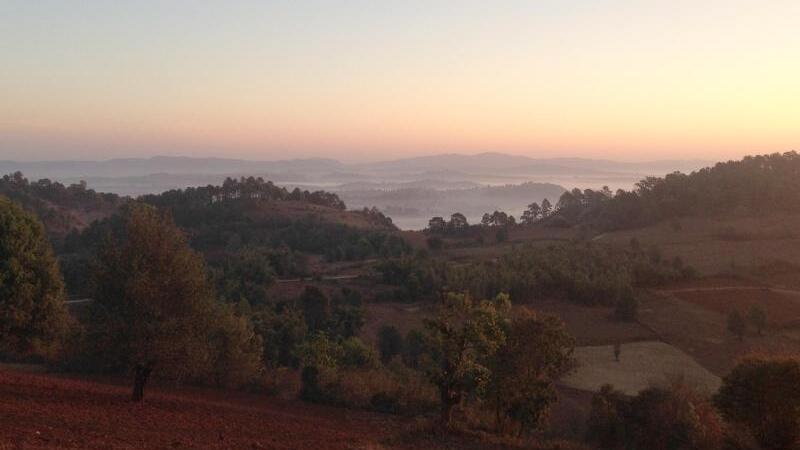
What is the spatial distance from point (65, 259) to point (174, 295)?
36.1m

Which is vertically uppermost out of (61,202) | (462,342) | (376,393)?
(462,342)

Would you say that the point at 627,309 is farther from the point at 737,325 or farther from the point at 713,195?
the point at 713,195

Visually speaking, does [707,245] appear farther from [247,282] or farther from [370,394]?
[370,394]

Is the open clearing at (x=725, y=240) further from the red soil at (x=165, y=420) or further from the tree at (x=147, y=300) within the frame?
the tree at (x=147, y=300)

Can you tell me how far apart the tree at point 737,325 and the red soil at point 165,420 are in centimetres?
2390

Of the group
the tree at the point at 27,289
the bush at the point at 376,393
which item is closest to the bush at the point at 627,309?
the bush at the point at 376,393

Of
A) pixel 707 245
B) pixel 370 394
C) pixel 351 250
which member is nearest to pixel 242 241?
pixel 351 250

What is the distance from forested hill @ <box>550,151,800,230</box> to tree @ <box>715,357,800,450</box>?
61.0 m

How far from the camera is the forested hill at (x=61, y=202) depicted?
2908 inches

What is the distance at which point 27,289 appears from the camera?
56.5ft

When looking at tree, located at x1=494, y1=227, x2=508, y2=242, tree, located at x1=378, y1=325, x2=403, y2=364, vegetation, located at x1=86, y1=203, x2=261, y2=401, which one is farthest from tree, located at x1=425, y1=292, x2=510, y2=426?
tree, located at x1=494, y1=227, x2=508, y2=242

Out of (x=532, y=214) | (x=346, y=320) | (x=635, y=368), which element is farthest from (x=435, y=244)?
(x=635, y=368)

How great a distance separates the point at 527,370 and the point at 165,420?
8.74 metres

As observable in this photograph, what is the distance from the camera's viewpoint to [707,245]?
56.7m
